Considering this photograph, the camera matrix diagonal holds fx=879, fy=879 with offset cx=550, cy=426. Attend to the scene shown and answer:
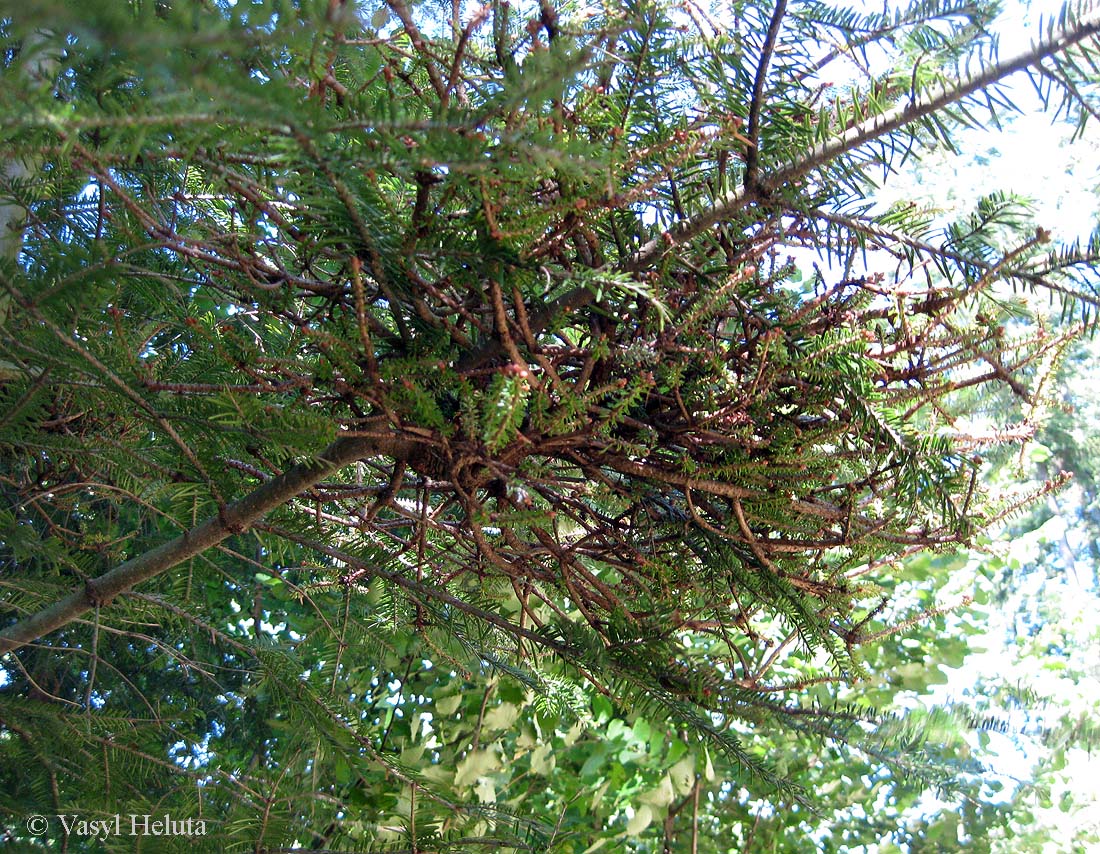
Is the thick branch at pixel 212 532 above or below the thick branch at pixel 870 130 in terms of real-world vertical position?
below

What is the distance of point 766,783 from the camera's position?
73 centimetres

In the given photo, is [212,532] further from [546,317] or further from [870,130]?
[870,130]

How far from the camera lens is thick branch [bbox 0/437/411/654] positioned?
654 mm

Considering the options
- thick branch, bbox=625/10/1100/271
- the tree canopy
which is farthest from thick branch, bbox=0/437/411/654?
thick branch, bbox=625/10/1100/271

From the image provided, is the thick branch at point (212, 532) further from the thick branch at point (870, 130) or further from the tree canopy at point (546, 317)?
the thick branch at point (870, 130)

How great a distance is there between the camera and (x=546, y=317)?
1.85 ft

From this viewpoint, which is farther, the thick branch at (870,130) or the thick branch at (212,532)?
the thick branch at (212,532)

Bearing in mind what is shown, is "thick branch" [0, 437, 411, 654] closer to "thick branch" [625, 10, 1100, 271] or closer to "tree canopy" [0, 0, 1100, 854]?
"tree canopy" [0, 0, 1100, 854]

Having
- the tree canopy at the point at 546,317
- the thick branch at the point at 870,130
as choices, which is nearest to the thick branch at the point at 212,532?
the tree canopy at the point at 546,317

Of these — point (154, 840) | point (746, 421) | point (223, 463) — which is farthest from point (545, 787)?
point (746, 421)

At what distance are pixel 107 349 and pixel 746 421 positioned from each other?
457mm

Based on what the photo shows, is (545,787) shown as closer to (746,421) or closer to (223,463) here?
(223,463)

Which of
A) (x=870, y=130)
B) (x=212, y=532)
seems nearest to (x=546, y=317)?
(x=870, y=130)

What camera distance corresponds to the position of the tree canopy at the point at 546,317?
420mm
